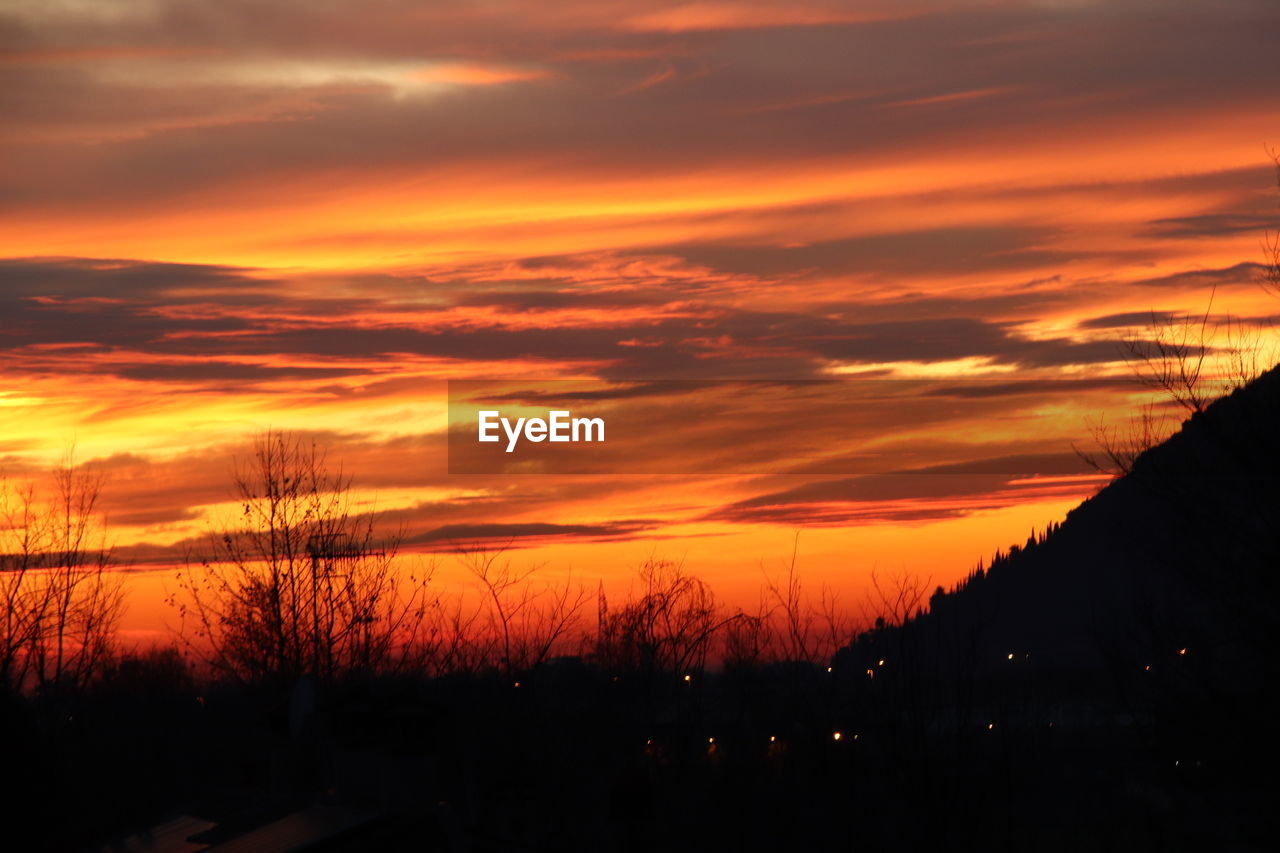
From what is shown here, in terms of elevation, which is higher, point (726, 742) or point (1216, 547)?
point (1216, 547)

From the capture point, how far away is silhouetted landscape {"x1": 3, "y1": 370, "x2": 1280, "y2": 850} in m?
17.1

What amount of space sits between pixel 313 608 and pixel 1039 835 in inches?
1083

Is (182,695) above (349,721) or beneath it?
beneath

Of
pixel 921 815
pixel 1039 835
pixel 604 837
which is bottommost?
pixel 1039 835

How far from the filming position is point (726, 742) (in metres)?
42.2

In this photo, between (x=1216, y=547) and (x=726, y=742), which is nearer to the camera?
(x=1216, y=547)

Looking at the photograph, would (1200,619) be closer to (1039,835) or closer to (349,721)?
(349,721)

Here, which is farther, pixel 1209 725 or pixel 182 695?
pixel 182 695

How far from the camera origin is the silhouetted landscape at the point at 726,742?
17078 mm

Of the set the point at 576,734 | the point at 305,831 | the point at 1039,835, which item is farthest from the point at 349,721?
the point at 1039,835

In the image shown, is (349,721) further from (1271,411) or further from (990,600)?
(990,600)

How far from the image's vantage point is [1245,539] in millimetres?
22031

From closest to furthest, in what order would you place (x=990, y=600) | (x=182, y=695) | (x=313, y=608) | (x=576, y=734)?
1. (x=576, y=734)
2. (x=313, y=608)
3. (x=182, y=695)
4. (x=990, y=600)

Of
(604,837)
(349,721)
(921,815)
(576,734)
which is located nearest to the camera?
(349,721)
